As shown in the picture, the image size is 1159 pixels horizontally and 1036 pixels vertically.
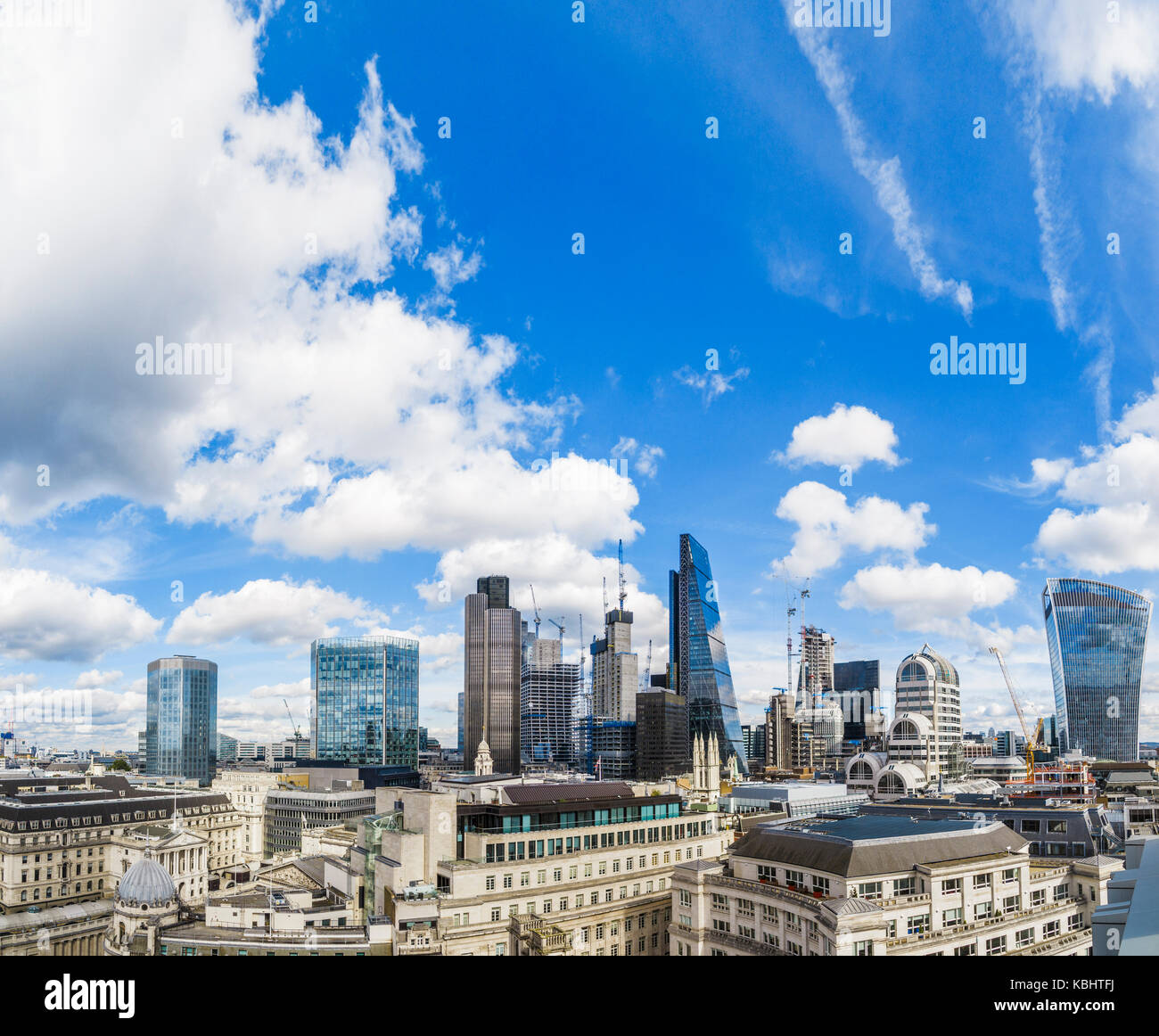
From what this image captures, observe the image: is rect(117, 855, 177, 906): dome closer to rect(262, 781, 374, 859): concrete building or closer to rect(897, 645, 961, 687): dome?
rect(262, 781, 374, 859): concrete building

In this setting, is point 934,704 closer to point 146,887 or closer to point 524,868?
point 524,868

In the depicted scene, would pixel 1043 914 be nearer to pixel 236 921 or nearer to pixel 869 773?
pixel 236 921

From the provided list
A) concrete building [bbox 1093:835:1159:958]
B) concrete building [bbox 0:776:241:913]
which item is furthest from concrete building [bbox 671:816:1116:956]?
concrete building [bbox 0:776:241:913]

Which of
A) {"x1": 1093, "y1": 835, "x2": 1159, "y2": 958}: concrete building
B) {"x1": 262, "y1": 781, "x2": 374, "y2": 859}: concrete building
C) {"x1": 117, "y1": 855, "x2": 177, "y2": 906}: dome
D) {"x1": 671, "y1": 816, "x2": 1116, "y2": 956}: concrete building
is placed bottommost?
{"x1": 262, "y1": 781, "x2": 374, "y2": 859}: concrete building

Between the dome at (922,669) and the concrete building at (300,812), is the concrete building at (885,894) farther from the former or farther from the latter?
the dome at (922,669)
